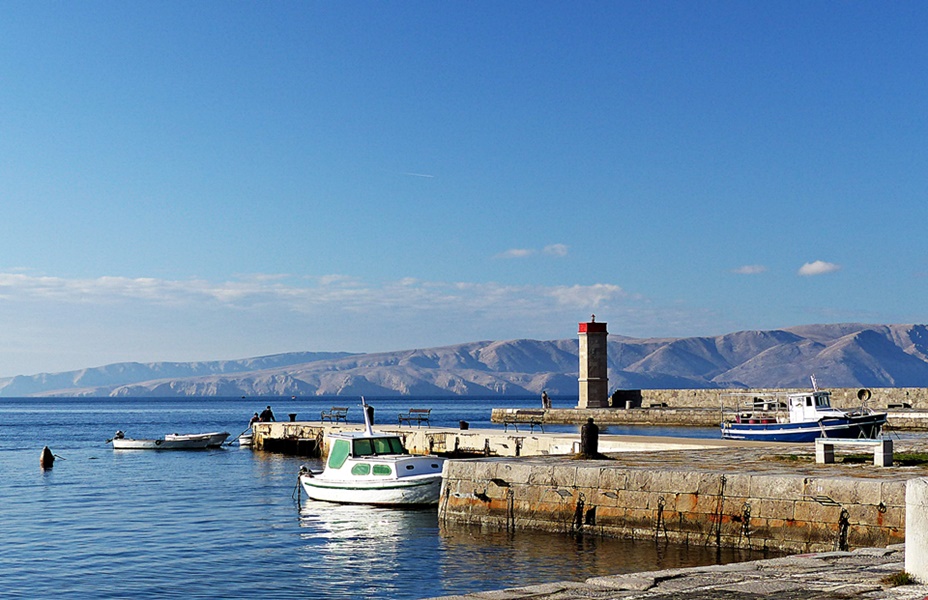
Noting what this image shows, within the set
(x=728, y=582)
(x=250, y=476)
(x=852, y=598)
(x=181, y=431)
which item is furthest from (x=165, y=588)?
(x=181, y=431)

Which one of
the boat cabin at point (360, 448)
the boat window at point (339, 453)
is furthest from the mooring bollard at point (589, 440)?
the boat window at point (339, 453)

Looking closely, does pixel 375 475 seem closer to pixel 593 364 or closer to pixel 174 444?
pixel 174 444

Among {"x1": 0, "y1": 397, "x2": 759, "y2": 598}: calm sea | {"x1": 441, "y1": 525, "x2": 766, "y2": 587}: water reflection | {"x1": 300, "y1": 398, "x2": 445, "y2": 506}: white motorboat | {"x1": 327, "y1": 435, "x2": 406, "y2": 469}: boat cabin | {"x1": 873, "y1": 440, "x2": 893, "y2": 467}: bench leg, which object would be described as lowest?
{"x1": 0, "y1": 397, "x2": 759, "y2": 598}: calm sea

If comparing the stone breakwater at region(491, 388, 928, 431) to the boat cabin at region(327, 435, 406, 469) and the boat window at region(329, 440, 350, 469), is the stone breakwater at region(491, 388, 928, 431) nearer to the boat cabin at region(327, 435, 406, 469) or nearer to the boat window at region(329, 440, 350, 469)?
the boat cabin at region(327, 435, 406, 469)

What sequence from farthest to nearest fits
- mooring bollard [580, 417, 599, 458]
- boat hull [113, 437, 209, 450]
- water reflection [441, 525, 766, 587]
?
1. boat hull [113, 437, 209, 450]
2. mooring bollard [580, 417, 599, 458]
3. water reflection [441, 525, 766, 587]

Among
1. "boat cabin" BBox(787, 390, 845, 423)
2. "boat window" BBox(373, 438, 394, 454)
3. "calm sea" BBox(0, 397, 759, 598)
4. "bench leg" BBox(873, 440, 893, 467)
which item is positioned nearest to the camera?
"calm sea" BBox(0, 397, 759, 598)

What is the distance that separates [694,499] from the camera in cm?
1888

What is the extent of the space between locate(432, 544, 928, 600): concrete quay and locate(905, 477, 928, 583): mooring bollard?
17cm

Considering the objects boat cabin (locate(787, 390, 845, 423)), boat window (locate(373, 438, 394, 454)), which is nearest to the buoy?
boat window (locate(373, 438, 394, 454))

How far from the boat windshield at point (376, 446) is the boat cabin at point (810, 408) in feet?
67.1

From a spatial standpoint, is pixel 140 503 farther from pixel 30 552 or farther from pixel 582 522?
pixel 582 522

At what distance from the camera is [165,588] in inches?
723

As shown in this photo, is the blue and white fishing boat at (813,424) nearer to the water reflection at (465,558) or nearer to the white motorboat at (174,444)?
the water reflection at (465,558)

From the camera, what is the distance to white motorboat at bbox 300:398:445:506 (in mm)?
27312
